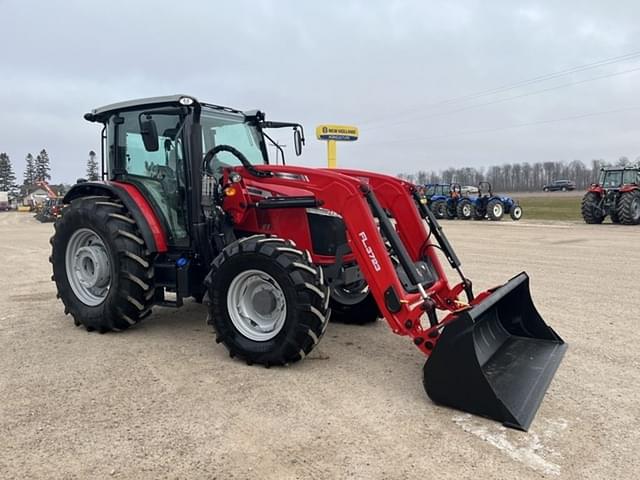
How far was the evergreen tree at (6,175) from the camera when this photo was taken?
334 feet

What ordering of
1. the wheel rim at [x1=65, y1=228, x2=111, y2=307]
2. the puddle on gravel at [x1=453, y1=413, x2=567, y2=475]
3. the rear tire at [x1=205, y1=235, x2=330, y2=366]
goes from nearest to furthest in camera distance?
the puddle on gravel at [x1=453, y1=413, x2=567, y2=475] → the rear tire at [x1=205, y1=235, x2=330, y2=366] → the wheel rim at [x1=65, y1=228, x2=111, y2=307]

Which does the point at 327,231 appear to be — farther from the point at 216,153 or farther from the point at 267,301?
the point at 216,153

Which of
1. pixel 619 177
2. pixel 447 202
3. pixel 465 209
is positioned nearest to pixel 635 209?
pixel 619 177

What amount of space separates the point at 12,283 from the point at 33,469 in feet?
23.2

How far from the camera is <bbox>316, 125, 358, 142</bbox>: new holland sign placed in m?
33.4

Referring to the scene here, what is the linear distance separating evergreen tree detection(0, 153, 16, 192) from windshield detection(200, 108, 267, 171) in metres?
112

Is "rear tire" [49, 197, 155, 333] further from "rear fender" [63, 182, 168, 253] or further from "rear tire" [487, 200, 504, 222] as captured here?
"rear tire" [487, 200, 504, 222]

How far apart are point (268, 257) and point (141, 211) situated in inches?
74.9

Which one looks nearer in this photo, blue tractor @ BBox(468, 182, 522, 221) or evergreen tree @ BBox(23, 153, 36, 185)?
blue tractor @ BBox(468, 182, 522, 221)

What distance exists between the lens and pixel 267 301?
15.3 ft

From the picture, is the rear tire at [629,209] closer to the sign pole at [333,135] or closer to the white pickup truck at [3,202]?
the sign pole at [333,135]

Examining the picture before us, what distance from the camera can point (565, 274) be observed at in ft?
30.5

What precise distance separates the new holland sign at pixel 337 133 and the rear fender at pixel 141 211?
28066 millimetres

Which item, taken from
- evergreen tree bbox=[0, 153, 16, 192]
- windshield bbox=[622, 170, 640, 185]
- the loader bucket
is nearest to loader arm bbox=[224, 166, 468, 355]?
the loader bucket
